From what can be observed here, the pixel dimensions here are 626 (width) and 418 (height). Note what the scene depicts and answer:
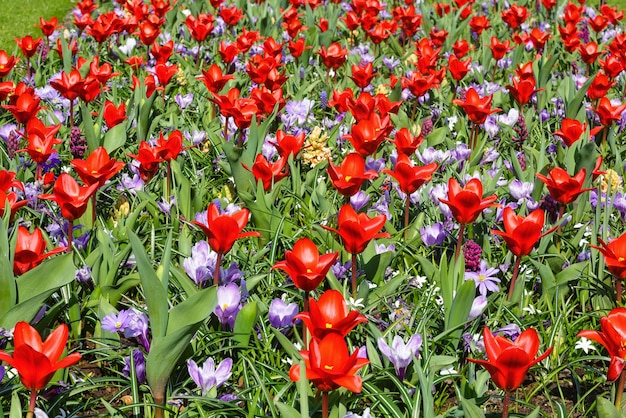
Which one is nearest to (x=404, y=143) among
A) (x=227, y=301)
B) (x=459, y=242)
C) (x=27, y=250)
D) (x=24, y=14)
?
(x=459, y=242)

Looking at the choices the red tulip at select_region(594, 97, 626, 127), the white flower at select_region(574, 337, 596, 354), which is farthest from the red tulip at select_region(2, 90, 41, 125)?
the red tulip at select_region(594, 97, 626, 127)

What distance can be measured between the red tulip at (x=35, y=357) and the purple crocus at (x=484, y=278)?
1420 millimetres

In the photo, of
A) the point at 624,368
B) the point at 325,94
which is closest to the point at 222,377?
the point at 624,368

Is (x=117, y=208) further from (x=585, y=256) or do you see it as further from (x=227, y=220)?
(x=585, y=256)

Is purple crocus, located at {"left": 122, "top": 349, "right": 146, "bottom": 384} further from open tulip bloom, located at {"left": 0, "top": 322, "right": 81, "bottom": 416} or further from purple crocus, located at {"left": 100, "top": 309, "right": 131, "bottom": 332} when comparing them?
open tulip bloom, located at {"left": 0, "top": 322, "right": 81, "bottom": 416}

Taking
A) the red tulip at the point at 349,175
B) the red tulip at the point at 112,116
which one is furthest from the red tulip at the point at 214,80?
the red tulip at the point at 349,175

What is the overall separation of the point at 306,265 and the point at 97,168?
948mm

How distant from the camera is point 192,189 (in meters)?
3.28

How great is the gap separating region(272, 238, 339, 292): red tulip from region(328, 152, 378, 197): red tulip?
634 mm

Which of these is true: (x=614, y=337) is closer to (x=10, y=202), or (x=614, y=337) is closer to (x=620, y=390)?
(x=620, y=390)

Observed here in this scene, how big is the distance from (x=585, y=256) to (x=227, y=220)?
1.49m

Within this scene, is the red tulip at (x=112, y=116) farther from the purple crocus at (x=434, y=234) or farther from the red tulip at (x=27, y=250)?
the purple crocus at (x=434, y=234)

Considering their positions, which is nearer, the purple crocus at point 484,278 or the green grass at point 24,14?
the purple crocus at point 484,278

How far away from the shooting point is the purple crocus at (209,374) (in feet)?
6.64
